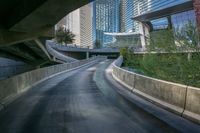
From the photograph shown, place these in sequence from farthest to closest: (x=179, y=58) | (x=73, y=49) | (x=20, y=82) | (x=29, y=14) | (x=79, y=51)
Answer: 1. (x=79, y=51)
2. (x=73, y=49)
3. (x=20, y=82)
4. (x=179, y=58)
5. (x=29, y=14)

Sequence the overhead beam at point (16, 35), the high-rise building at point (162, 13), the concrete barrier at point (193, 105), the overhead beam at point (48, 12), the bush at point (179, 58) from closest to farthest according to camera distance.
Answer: the concrete barrier at point (193, 105) < the overhead beam at point (48, 12) < the bush at point (179, 58) < the overhead beam at point (16, 35) < the high-rise building at point (162, 13)

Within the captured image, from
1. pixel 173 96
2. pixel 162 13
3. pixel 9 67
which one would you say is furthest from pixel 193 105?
pixel 162 13

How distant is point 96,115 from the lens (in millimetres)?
11234

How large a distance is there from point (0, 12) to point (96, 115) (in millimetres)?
6531

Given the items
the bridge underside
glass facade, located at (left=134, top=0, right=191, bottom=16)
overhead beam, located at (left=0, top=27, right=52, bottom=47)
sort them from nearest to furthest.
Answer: the bridge underside, overhead beam, located at (left=0, top=27, right=52, bottom=47), glass facade, located at (left=134, top=0, right=191, bottom=16)

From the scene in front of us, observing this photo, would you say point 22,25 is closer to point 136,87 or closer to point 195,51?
point 136,87

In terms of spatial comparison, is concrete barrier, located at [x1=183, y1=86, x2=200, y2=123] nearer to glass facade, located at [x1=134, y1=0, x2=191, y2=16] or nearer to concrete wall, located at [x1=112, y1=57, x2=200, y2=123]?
concrete wall, located at [x1=112, y1=57, x2=200, y2=123]

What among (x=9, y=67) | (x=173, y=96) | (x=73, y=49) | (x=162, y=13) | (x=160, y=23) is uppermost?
(x=162, y=13)

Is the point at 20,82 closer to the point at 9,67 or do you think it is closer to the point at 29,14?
the point at 29,14

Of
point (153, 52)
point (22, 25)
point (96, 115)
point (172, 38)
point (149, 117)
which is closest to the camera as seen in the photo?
point (149, 117)

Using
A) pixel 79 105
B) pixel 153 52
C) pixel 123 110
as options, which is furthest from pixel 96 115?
pixel 153 52

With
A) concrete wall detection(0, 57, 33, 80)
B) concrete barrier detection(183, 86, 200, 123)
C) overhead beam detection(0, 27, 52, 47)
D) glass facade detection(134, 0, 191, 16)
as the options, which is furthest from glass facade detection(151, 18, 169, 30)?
concrete barrier detection(183, 86, 200, 123)

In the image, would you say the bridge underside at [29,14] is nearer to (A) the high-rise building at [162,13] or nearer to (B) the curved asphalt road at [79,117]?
(B) the curved asphalt road at [79,117]

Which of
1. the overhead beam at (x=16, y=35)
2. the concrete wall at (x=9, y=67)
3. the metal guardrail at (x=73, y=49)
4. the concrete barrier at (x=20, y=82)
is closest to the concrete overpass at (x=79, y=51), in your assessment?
the metal guardrail at (x=73, y=49)
